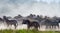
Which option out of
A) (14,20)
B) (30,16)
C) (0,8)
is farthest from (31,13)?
(0,8)

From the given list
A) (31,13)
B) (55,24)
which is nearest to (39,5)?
(31,13)

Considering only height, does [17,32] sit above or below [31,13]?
below

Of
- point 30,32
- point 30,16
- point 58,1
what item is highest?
point 58,1

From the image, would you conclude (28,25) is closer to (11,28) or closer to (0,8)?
→ (11,28)

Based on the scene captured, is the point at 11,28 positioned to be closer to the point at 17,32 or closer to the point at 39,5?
the point at 17,32

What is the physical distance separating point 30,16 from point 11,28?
289 mm

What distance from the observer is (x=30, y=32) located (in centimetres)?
261

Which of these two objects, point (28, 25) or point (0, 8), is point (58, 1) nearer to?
point (28, 25)

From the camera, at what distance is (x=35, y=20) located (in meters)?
Result: 2.66

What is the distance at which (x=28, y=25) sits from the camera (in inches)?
104

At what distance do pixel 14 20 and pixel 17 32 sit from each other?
0.17 m

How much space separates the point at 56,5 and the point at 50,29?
0.32m

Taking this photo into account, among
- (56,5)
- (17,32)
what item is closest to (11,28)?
(17,32)

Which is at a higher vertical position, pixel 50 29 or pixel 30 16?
pixel 30 16
